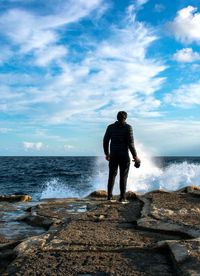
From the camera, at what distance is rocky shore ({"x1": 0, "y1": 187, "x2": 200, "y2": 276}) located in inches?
126

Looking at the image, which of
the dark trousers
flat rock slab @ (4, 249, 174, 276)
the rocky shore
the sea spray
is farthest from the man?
the sea spray

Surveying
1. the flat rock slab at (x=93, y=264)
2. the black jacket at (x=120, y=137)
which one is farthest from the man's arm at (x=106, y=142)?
the flat rock slab at (x=93, y=264)

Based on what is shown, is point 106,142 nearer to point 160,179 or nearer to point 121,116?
point 121,116

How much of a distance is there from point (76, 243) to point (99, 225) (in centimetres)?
118

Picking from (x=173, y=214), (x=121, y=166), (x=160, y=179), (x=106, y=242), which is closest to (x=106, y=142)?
(x=121, y=166)

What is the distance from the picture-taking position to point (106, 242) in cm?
407

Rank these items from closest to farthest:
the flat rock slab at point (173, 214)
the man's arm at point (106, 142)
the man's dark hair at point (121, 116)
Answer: the flat rock slab at point (173, 214), the man's dark hair at point (121, 116), the man's arm at point (106, 142)

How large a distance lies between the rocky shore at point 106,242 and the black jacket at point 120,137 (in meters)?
1.35

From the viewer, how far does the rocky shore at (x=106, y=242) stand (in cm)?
319

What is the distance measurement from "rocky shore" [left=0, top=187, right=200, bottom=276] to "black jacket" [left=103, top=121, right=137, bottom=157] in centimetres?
135

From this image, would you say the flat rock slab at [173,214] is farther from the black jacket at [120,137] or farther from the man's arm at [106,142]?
the man's arm at [106,142]

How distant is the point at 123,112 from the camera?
7738 mm

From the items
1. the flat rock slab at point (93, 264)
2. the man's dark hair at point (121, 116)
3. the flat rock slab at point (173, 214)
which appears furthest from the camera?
the man's dark hair at point (121, 116)

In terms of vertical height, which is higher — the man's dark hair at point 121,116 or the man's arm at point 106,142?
the man's dark hair at point 121,116
